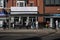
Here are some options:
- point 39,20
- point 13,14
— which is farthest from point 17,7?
point 39,20

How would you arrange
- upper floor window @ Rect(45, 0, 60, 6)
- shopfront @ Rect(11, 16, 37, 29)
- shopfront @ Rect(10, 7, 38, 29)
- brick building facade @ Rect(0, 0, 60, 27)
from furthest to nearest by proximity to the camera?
upper floor window @ Rect(45, 0, 60, 6) → brick building facade @ Rect(0, 0, 60, 27) → shopfront @ Rect(10, 7, 38, 29) → shopfront @ Rect(11, 16, 37, 29)

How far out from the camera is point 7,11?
170 feet

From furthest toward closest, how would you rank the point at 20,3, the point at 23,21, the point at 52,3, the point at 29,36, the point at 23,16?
the point at 52,3
the point at 20,3
the point at 23,21
the point at 23,16
the point at 29,36

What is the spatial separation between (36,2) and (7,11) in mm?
6295

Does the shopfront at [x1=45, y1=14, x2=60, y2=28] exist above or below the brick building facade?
below

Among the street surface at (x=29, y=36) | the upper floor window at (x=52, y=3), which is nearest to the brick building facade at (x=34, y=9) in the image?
the upper floor window at (x=52, y=3)

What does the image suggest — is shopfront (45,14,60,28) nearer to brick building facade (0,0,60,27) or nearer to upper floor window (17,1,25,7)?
brick building facade (0,0,60,27)

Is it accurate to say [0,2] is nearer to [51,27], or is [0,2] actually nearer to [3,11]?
[3,11]

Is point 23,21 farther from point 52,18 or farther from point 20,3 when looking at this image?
point 52,18

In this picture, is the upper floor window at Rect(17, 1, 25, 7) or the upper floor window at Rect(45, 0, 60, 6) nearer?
the upper floor window at Rect(17, 1, 25, 7)

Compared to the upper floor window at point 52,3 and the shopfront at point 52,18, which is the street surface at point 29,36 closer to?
the shopfront at point 52,18

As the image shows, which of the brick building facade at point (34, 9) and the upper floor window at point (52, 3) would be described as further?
the upper floor window at point (52, 3)

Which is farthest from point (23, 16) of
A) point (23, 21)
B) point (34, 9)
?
point (34, 9)

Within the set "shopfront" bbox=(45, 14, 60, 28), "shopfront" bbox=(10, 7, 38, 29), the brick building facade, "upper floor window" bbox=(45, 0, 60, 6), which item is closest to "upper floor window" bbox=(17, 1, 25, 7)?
the brick building facade
